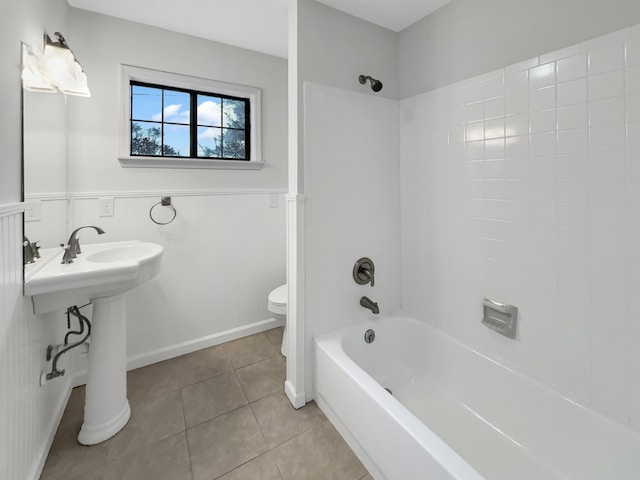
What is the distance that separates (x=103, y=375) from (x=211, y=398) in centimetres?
59

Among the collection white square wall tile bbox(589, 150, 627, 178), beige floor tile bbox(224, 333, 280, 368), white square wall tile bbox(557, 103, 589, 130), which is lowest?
beige floor tile bbox(224, 333, 280, 368)

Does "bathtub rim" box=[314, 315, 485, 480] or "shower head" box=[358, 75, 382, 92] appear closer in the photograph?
"bathtub rim" box=[314, 315, 485, 480]

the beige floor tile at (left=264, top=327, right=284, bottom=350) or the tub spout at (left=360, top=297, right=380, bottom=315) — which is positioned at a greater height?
the tub spout at (left=360, top=297, right=380, bottom=315)

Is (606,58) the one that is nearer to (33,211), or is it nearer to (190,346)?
(33,211)

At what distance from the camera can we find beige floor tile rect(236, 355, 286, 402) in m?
1.79

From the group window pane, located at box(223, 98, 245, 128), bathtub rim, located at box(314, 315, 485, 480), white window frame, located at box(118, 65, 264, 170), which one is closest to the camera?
bathtub rim, located at box(314, 315, 485, 480)

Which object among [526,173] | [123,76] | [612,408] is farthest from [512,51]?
[123,76]

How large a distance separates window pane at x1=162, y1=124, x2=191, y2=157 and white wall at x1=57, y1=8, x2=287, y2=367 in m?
0.19

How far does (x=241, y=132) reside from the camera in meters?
2.40

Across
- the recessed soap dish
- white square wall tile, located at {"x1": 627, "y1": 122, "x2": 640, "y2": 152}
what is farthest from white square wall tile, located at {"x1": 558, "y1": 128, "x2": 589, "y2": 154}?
the recessed soap dish

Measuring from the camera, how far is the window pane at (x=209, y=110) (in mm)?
2223

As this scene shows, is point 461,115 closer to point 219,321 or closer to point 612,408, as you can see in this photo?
point 612,408

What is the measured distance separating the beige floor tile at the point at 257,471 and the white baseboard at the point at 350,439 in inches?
13.9

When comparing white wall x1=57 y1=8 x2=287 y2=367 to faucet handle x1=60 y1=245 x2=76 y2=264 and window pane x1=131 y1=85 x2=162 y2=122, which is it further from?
faucet handle x1=60 y1=245 x2=76 y2=264
